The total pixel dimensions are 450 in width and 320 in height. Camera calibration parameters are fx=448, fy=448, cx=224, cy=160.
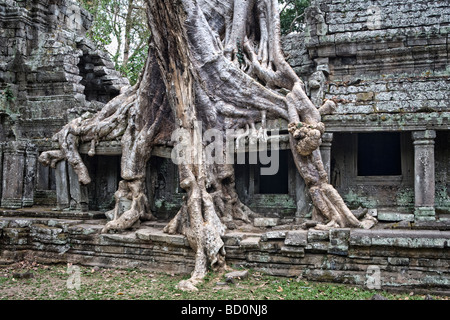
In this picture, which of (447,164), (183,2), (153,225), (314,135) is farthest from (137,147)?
(447,164)

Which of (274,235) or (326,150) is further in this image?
(326,150)

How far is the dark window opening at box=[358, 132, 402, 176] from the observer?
8.72m

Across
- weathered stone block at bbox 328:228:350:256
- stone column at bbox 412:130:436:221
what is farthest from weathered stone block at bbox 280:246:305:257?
stone column at bbox 412:130:436:221

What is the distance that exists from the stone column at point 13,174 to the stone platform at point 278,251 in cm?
122

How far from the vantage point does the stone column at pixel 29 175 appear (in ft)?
31.7

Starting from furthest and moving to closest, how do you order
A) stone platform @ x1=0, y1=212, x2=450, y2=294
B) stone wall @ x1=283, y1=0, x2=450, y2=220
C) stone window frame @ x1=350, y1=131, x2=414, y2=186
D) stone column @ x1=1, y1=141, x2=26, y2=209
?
stone column @ x1=1, y1=141, x2=26, y2=209 < stone window frame @ x1=350, y1=131, x2=414, y2=186 < stone wall @ x1=283, y1=0, x2=450, y2=220 < stone platform @ x1=0, y1=212, x2=450, y2=294

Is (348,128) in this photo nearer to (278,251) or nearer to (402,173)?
(402,173)

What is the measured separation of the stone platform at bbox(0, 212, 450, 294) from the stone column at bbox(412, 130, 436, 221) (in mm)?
624

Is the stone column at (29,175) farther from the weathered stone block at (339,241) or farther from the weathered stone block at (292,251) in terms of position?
the weathered stone block at (339,241)

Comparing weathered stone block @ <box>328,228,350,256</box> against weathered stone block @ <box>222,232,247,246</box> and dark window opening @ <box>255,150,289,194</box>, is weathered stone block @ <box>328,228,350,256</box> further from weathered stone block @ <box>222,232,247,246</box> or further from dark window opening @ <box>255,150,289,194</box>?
dark window opening @ <box>255,150,289,194</box>

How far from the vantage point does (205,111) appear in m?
7.93

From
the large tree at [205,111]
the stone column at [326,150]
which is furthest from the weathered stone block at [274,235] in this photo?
the stone column at [326,150]

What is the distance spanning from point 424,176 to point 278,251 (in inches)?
102

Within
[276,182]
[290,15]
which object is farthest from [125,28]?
[276,182]
